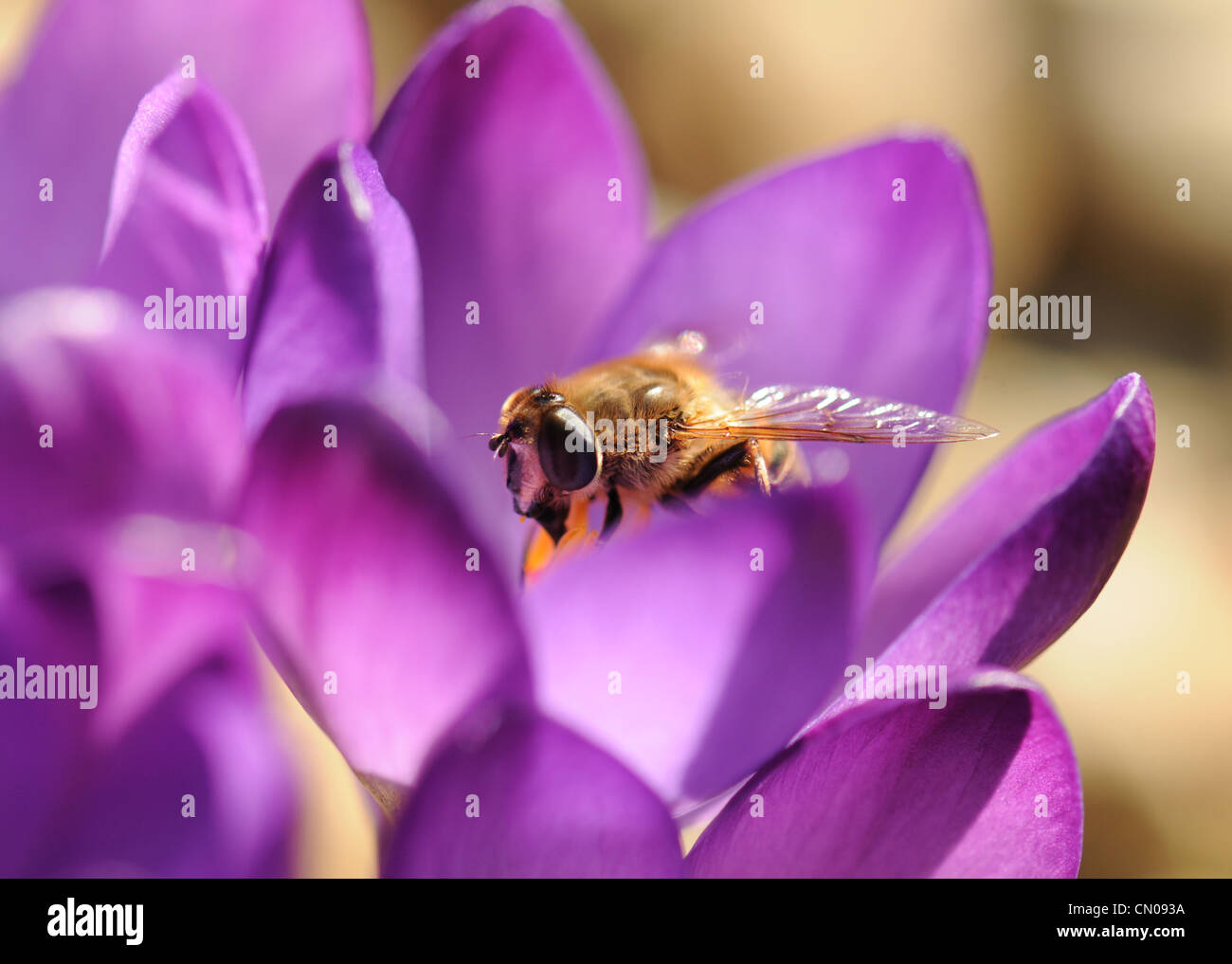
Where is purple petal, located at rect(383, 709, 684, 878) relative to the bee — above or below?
below

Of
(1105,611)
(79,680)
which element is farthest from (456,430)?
(1105,611)

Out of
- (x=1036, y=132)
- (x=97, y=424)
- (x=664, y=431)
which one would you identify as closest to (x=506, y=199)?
(x=664, y=431)

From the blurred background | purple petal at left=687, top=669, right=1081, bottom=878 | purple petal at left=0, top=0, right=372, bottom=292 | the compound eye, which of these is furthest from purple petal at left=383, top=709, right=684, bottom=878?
the blurred background

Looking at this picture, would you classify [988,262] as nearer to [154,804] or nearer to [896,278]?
[896,278]

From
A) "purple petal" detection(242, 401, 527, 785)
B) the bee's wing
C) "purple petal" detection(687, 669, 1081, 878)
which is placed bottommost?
"purple petal" detection(687, 669, 1081, 878)

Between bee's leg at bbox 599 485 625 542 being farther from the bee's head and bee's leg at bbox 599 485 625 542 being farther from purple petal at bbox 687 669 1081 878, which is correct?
purple petal at bbox 687 669 1081 878

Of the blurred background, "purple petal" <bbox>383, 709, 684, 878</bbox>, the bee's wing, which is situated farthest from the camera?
the blurred background

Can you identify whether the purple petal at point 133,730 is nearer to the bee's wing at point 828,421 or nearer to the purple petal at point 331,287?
the purple petal at point 331,287
